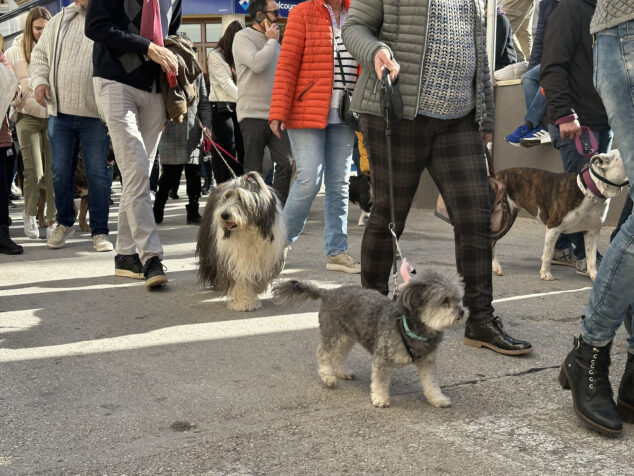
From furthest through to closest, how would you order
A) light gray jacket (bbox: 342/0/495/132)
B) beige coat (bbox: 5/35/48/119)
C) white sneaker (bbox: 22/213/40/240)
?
white sneaker (bbox: 22/213/40/240) < beige coat (bbox: 5/35/48/119) < light gray jacket (bbox: 342/0/495/132)

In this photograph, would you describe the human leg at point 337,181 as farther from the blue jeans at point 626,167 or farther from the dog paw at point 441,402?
the blue jeans at point 626,167

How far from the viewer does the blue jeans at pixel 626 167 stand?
309cm

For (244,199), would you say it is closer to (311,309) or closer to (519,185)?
(311,309)

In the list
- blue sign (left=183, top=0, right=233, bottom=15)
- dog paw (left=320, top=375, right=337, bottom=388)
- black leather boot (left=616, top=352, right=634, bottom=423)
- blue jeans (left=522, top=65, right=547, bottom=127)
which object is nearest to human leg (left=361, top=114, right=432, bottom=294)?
dog paw (left=320, top=375, right=337, bottom=388)

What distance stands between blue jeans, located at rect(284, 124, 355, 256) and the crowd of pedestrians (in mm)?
12

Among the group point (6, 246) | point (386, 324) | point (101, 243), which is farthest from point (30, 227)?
point (386, 324)

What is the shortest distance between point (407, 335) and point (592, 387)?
30.8 inches

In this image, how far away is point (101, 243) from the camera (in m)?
7.82

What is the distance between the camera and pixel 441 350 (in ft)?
14.2

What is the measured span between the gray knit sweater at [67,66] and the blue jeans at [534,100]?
13.6 feet

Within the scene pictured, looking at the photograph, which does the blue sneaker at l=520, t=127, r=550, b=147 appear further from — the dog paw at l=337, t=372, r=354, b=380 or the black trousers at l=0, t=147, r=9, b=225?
the dog paw at l=337, t=372, r=354, b=380

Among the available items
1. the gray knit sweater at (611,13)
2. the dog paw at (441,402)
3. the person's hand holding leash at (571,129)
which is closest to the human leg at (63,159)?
the person's hand holding leash at (571,129)

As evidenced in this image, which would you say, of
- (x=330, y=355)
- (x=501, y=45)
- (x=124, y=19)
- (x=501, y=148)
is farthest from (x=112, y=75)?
(x=501, y=45)

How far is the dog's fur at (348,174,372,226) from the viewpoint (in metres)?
9.62
